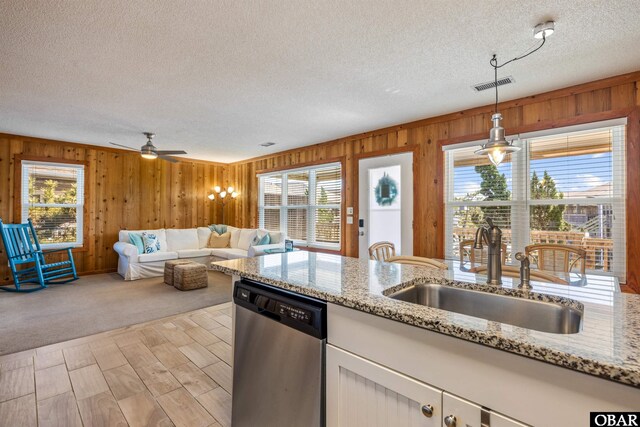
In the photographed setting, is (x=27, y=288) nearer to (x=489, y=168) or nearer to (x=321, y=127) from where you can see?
(x=321, y=127)

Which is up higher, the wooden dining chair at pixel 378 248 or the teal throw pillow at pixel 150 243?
the wooden dining chair at pixel 378 248

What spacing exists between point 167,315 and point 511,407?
3700mm

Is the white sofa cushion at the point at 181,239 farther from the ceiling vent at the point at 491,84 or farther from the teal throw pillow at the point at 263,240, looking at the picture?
the ceiling vent at the point at 491,84

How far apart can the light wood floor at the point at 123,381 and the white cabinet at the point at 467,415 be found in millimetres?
1503

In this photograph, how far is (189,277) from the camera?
15.2 feet

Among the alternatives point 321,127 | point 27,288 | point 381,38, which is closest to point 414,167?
point 321,127

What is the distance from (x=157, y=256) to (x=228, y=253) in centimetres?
125

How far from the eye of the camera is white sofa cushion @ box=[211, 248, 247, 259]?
5949 millimetres

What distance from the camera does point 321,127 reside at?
450 centimetres

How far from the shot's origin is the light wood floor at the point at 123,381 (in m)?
1.86

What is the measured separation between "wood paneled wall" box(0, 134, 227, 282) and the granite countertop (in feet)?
18.0

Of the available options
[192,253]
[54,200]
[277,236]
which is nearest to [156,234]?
[192,253]

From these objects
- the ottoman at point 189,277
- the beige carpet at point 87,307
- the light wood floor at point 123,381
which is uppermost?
the ottoman at point 189,277

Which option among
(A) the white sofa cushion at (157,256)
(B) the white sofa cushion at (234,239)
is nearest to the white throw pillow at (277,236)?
(B) the white sofa cushion at (234,239)
